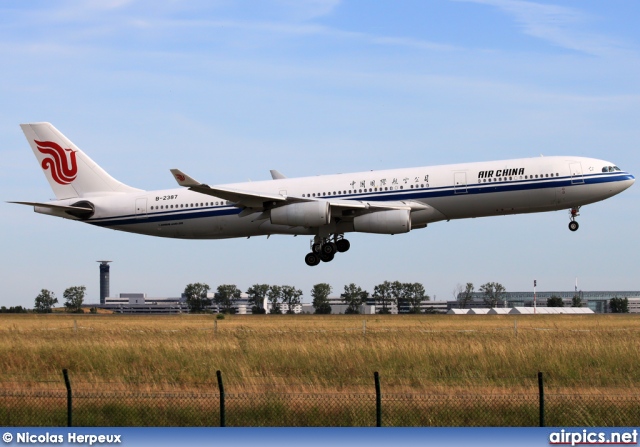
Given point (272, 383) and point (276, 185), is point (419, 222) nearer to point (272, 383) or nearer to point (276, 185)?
point (276, 185)

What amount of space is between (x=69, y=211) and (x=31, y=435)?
1670 inches

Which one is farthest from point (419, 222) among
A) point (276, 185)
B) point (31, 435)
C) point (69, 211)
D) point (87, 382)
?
point (31, 435)

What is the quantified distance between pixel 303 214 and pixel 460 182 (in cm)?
831

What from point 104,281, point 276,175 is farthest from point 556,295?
point 276,175

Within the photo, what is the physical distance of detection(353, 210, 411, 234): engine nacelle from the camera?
47.8m

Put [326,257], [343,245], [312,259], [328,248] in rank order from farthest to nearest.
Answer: [343,245]
[312,259]
[326,257]
[328,248]

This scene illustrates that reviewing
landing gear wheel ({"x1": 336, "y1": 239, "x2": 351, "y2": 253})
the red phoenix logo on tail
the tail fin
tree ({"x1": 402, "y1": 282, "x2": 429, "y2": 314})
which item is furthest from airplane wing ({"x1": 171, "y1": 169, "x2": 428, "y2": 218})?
tree ({"x1": 402, "y1": 282, "x2": 429, "y2": 314})

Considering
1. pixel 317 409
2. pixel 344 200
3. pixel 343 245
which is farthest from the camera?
pixel 343 245

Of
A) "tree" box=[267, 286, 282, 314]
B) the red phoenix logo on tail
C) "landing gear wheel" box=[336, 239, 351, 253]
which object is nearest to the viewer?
"landing gear wheel" box=[336, 239, 351, 253]

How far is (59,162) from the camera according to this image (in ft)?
198

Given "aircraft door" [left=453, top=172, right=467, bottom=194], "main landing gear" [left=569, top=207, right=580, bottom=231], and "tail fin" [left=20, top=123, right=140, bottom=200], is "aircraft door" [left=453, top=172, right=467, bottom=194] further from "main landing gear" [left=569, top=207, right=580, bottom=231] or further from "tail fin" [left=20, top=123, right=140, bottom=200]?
"tail fin" [left=20, top=123, right=140, bottom=200]

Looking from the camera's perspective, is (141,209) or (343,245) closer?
(343,245)

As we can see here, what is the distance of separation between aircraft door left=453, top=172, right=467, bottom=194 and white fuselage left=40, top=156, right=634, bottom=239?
0.02 m

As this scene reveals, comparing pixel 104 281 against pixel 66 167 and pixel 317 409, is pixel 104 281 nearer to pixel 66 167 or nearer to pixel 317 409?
pixel 66 167
